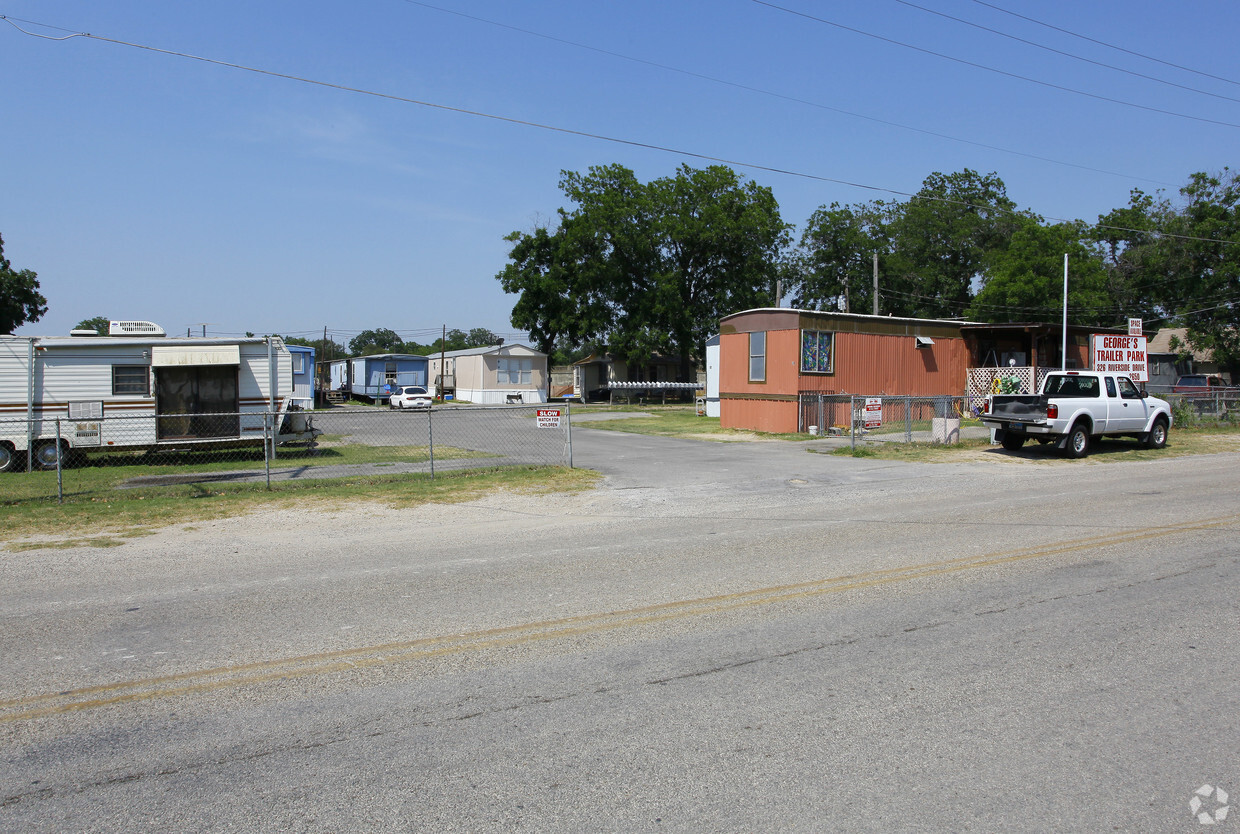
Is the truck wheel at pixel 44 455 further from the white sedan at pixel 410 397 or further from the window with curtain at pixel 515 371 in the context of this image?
the window with curtain at pixel 515 371

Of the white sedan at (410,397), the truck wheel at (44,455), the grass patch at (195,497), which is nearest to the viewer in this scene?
the grass patch at (195,497)

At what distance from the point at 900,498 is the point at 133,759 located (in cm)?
1093

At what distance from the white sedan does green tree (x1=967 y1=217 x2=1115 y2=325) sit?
3678 cm

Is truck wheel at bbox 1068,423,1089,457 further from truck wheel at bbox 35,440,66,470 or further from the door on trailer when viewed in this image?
truck wheel at bbox 35,440,66,470

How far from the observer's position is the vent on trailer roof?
18.2m

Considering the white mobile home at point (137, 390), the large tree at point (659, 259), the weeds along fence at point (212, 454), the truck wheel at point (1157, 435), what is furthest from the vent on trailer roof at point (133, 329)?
the large tree at point (659, 259)

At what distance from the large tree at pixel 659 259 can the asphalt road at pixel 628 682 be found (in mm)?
49141

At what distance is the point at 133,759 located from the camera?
3.93 meters

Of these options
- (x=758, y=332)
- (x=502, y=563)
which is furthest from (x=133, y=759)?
(x=758, y=332)

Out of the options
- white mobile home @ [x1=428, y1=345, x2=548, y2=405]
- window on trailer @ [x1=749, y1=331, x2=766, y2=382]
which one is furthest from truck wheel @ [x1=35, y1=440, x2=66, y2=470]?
white mobile home @ [x1=428, y1=345, x2=548, y2=405]

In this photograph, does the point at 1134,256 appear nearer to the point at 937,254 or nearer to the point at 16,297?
the point at 937,254

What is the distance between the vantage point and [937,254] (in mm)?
65938

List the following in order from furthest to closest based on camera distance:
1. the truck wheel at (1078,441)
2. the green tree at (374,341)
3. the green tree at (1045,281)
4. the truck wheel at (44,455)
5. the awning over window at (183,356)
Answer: the green tree at (374,341) < the green tree at (1045,281) < the awning over window at (183,356) < the truck wheel at (1078,441) < the truck wheel at (44,455)

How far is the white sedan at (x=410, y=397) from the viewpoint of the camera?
150 feet
